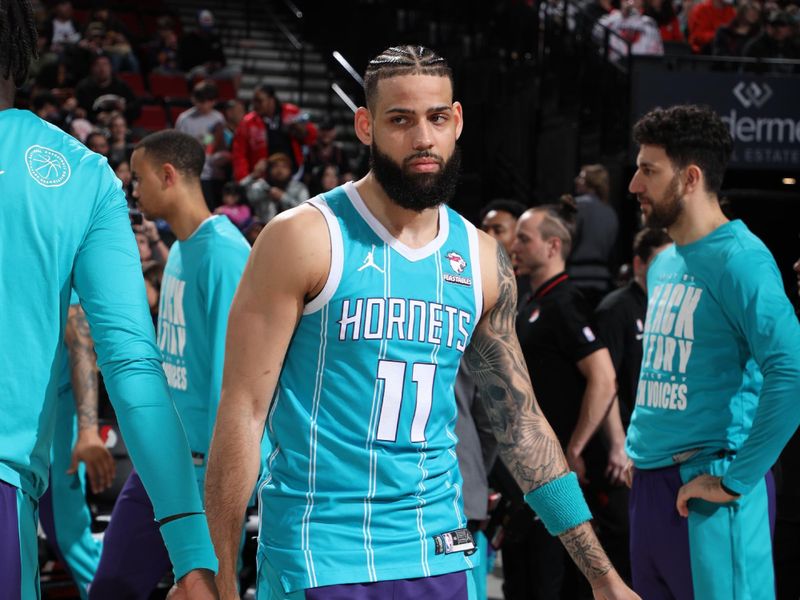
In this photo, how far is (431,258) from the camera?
2.93m

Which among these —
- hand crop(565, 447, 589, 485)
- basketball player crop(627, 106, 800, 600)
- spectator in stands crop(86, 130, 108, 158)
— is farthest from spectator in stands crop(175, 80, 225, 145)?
basketball player crop(627, 106, 800, 600)

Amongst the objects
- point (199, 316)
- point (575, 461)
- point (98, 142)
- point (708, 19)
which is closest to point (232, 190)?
point (98, 142)

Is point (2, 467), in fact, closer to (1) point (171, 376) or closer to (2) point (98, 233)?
(2) point (98, 233)

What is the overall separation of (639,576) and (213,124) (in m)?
9.79

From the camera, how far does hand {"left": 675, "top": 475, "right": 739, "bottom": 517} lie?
3686 mm

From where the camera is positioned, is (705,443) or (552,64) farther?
(552,64)

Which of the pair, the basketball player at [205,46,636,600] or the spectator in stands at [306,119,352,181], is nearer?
the basketball player at [205,46,636,600]

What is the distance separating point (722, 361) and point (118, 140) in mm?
8969

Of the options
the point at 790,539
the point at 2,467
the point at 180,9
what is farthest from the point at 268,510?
the point at 180,9

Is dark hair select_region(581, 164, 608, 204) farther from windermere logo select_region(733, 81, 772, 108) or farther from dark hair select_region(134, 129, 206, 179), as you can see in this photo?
dark hair select_region(134, 129, 206, 179)

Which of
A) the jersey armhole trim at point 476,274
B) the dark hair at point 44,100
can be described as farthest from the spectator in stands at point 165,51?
the jersey armhole trim at point 476,274

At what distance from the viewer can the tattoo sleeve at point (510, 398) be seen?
3.07 m

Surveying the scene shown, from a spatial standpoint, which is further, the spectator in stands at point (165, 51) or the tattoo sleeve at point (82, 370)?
the spectator in stands at point (165, 51)

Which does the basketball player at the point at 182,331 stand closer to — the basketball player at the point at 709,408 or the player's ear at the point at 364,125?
the player's ear at the point at 364,125
